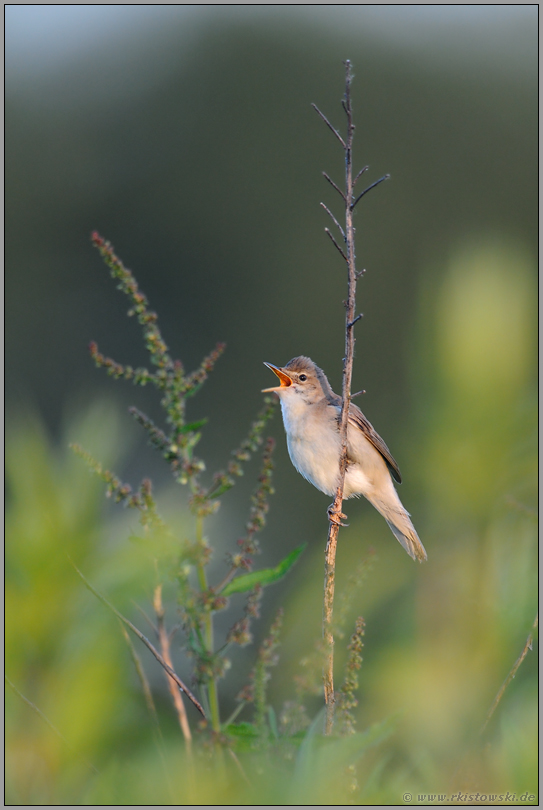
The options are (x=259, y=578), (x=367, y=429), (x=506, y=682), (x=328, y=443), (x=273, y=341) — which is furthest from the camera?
(x=273, y=341)

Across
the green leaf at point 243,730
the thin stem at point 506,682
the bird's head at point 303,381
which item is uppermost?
the green leaf at point 243,730

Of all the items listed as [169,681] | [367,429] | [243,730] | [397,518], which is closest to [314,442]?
[367,429]

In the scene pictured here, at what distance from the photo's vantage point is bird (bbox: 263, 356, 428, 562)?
3393mm

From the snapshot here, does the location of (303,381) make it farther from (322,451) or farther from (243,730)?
(243,730)

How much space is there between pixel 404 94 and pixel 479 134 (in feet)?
6.17

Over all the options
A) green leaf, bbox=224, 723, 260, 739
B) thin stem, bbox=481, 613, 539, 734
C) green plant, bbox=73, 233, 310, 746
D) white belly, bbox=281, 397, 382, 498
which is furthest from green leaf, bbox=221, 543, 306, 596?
white belly, bbox=281, 397, 382, 498

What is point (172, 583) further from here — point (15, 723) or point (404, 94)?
point (404, 94)

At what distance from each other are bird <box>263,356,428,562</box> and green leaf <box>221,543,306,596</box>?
2.58m

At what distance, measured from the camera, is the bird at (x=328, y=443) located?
11.1 ft

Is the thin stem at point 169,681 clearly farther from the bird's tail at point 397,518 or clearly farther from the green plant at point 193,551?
the bird's tail at point 397,518

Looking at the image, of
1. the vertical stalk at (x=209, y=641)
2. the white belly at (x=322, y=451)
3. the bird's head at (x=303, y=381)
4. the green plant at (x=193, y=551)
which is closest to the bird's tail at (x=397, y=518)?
the white belly at (x=322, y=451)

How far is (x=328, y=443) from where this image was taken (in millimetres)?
3363

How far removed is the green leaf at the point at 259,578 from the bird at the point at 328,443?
8.47 ft

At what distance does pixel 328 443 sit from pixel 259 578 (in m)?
2.66
